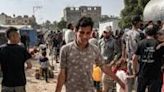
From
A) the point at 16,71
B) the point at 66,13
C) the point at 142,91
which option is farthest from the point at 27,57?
the point at 66,13

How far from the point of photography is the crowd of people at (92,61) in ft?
18.1

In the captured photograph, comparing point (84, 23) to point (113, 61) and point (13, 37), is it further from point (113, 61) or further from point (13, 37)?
point (113, 61)

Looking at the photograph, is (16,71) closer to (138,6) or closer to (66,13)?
(138,6)

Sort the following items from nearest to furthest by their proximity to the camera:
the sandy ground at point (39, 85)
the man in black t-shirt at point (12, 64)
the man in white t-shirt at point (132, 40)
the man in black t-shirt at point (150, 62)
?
the man in black t-shirt at point (12, 64)
the man in black t-shirt at point (150, 62)
the man in white t-shirt at point (132, 40)
the sandy ground at point (39, 85)

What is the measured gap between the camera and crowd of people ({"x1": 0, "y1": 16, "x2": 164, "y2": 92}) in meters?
5.51

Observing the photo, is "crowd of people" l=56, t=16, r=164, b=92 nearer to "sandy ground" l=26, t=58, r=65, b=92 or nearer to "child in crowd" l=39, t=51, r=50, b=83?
"sandy ground" l=26, t=58, r=65, b=92

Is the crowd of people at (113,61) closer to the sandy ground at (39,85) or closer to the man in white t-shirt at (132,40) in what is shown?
the man in white t-shirt at (132,40)

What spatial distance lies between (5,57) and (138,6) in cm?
5128

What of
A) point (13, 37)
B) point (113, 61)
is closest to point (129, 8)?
point (113, 61)

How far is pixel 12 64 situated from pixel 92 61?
2459mm

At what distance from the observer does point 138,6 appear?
58094 millimetres

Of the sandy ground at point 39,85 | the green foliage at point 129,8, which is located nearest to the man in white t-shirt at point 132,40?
the sandy ground at point 39,85

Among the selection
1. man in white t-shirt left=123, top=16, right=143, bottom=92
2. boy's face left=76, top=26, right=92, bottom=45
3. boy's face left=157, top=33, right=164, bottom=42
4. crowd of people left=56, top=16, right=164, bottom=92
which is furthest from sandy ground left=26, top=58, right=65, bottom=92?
boy's face left=76, top=26, right=92, bottom=45

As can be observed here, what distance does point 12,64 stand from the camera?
7.70 m
